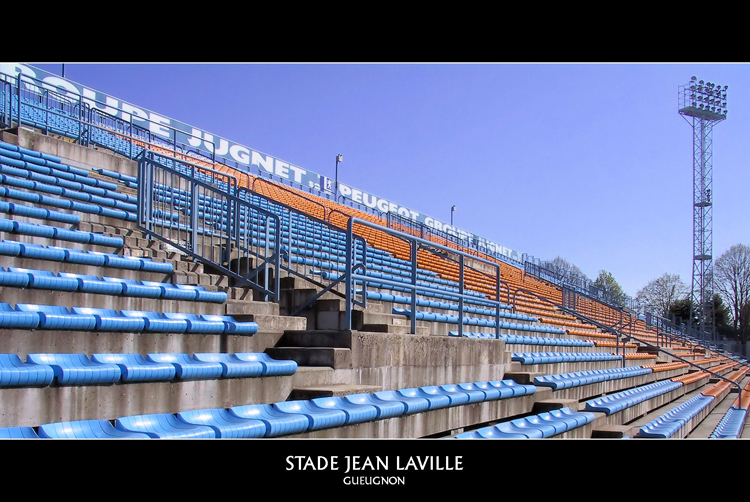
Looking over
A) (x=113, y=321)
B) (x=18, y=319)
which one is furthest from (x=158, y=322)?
(x=18, y=319)

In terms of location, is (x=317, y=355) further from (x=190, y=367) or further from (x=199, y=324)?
(x=190, y=367)

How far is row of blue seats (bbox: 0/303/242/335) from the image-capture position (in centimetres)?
339

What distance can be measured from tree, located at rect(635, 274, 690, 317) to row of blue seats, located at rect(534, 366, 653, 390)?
3002 centimetres

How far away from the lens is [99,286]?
422cm

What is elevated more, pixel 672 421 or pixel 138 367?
pixel 138 367

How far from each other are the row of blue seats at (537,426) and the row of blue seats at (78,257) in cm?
271

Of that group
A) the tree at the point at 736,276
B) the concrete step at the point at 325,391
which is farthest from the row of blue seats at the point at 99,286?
the tree at the point at 736,276

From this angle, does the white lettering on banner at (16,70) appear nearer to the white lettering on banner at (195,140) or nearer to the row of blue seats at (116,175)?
the white lettering on banner at (195,140)

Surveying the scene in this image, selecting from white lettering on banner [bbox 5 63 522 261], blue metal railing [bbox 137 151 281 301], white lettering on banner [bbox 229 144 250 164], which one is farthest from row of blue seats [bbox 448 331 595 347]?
white lettering on banner [bbox 229 144 250 164]

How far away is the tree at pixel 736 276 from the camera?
27000mm

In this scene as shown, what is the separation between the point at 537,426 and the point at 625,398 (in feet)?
13.3

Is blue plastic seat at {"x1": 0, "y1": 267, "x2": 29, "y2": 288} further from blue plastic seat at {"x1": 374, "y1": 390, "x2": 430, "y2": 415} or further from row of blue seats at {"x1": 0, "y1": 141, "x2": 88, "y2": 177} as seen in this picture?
row of blue seats at {"x1": 0, "y1": 141, "x2": 88, "y2": 177}
